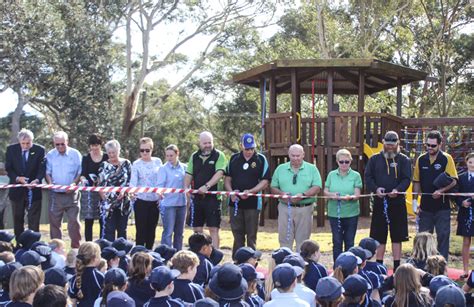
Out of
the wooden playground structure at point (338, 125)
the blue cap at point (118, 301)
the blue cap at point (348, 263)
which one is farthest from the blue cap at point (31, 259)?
the wooden playground structure at point (338, 125)

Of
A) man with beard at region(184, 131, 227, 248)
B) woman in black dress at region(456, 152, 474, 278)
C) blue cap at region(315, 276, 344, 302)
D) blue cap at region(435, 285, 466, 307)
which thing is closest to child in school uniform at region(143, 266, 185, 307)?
blue cap at region(315, 276, 344, 302)

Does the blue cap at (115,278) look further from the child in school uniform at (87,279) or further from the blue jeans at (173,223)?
the blue jeans at (173,223)

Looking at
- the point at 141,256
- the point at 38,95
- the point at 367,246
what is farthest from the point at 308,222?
Result: the point at 38,95

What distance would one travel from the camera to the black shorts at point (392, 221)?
33.6 ft

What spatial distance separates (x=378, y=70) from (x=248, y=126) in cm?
2096

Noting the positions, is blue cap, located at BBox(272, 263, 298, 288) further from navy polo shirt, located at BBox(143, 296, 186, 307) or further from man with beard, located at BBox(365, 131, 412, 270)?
man with beard, located at BBox(365, 131, 412, 270)

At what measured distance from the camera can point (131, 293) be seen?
669 cm

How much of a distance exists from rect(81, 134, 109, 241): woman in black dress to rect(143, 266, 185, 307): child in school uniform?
18.0ft

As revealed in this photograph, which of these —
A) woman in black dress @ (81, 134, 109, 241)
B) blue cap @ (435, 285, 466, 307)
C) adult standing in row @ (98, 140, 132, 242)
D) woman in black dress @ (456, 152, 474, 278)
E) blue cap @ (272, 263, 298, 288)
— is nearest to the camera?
blue cap @ (435, 285, 466, 307)

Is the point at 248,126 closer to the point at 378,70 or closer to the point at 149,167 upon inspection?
the point at 378,70

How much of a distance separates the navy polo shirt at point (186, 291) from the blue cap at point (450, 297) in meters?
2.11

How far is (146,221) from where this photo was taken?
11031 mm

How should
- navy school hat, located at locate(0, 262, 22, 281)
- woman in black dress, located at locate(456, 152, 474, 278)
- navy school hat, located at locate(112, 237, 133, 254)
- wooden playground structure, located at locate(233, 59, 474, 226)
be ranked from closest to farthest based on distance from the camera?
navy school hat, located at locate(0, 262, 22, 281), navy school hat, located at locate(112, 237, 133, 254), woman in black dress, located at locate(456, 152, 474, 278), wooden playground structure, located at locate(233, 59, 474, 226)

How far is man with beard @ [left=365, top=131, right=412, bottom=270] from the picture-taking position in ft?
33.6
